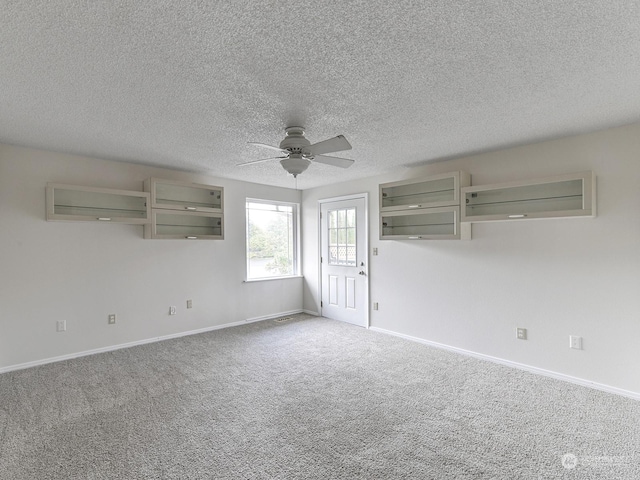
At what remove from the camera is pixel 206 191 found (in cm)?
489

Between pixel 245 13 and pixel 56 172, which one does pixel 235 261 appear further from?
pixel 245 13

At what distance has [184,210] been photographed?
14.9ft

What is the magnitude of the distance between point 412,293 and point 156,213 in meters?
3.65

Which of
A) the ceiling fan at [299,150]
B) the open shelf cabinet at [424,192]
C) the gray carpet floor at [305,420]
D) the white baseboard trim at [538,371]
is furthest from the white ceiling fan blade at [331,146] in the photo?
the white baseboard trim at [538,371]

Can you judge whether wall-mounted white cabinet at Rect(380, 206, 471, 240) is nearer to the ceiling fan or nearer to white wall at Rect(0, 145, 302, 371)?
the ceiling fan

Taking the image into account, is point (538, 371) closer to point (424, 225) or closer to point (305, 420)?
point (424, 225)

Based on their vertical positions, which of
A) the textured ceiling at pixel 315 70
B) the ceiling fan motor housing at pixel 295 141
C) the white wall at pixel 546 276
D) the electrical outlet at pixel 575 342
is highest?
the textured ceiling at pixel 315 70

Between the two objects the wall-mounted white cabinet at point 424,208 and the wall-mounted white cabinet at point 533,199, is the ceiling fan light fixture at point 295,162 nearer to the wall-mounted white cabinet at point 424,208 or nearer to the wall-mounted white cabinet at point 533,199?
the wall-mounted white cabinet at point 424,208

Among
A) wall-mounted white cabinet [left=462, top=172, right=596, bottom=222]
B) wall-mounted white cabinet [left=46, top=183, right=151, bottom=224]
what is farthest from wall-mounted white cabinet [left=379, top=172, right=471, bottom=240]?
wall-mounted white cabinet [left=46, top=183, right=151, bottom=224]

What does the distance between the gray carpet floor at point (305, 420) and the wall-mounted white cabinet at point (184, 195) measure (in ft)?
6.43

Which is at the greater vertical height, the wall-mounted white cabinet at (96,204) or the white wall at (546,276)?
the wall-mounted white cabinet at (96,204)

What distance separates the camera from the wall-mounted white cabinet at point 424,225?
155 inches

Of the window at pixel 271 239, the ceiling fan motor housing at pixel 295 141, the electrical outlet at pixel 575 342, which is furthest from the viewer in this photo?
the window at pixel 271 239

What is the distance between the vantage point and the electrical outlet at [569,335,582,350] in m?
3.22
